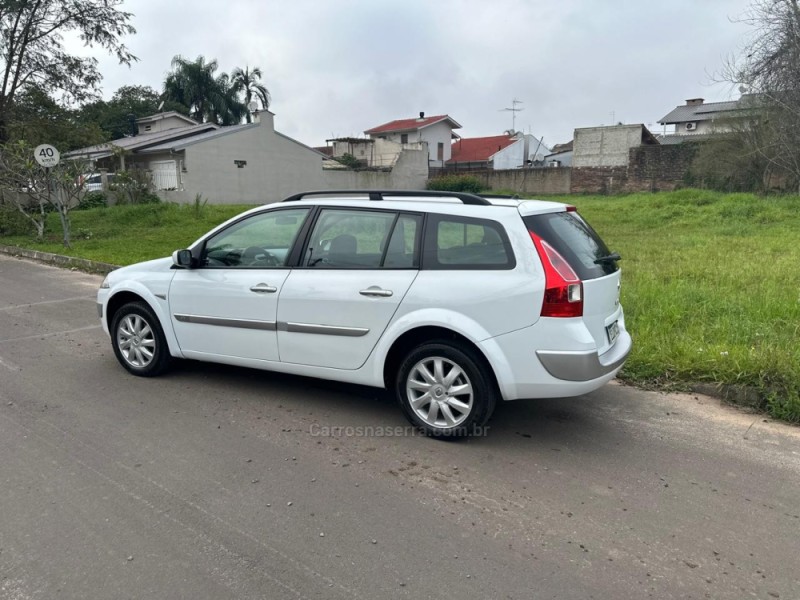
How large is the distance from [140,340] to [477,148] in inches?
2261

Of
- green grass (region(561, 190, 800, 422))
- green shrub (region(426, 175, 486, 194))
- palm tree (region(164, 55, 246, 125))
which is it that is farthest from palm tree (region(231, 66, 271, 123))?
green grass (region(561, 190, 800, 422))

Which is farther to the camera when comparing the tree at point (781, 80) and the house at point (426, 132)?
the house at point (426, 132)

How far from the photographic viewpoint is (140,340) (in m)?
5.27

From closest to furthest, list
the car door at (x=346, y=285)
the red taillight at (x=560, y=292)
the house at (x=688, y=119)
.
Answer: the red taillight at (x=560, y=292) < the car door at (x=346, y=285) < the house at (x=688, y=119)

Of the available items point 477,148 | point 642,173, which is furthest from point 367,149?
point 642,173

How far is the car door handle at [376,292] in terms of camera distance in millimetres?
4031

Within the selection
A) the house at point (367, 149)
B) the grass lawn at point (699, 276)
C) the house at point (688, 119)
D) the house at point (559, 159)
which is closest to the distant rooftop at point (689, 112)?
the house at point (688, 119)

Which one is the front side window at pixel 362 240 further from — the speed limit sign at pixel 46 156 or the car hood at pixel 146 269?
the speed limit sign at pixel 46 156

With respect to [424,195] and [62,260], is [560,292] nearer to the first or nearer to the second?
[424,195]

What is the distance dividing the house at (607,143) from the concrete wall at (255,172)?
1151 cm

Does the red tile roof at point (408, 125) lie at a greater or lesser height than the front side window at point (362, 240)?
greater

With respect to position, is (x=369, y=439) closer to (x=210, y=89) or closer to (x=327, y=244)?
(x=327, y=244)

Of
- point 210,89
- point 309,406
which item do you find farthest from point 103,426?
point 210,89

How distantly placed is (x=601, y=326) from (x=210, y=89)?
53.5 metres
